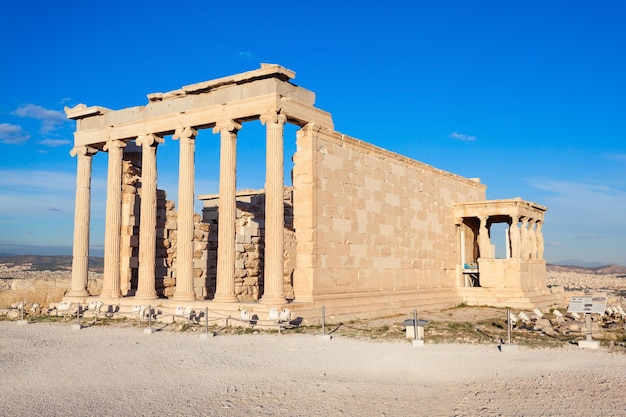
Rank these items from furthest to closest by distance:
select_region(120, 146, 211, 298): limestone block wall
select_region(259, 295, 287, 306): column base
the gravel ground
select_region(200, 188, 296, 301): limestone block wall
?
select_region(200, 188, 296, 301): limestone block wall, select_region(120, 146, 211, 298): limestone block wall, select_region(259, 295, 287, 306): column base, the gravel ground

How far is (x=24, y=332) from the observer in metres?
16.8

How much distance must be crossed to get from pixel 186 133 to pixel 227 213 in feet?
10.6

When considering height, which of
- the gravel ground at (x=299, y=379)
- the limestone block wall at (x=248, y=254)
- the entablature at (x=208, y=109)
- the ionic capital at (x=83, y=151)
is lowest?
the gravel ground at (x=299, y=379)

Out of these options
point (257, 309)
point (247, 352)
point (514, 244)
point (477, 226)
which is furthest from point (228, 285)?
point (477, 226)

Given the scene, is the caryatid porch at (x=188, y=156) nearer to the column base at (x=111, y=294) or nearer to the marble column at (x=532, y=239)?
the column base at (x=111, y=294)

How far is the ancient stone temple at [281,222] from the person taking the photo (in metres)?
18.9

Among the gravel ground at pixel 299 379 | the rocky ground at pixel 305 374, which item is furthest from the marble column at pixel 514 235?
the gravel ground at pixel 299 379

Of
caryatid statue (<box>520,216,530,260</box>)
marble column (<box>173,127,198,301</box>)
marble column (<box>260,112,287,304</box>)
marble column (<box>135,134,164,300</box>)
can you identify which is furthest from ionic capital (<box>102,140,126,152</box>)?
caryatid statue (<box>520,216,530,260</box>)

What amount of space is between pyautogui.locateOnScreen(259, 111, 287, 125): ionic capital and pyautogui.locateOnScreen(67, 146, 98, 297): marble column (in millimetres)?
8026

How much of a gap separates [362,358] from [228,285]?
24.9ft

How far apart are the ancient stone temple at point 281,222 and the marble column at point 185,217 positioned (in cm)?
4

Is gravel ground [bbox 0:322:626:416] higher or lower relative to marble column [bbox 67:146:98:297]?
lower

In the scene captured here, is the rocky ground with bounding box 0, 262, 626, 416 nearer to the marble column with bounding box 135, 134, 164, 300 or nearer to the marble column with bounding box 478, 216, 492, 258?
the marble column with bounding box 135, 134, 164, 300

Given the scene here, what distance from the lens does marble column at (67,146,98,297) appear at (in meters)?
22.6
